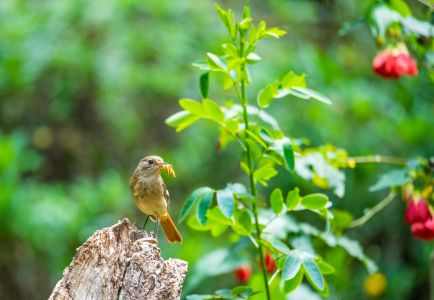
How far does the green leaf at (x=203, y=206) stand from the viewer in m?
2.47

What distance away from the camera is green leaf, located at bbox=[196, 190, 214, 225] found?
2.47 meters

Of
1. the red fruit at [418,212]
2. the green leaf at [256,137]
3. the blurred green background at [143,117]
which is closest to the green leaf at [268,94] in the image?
the green leaf at [256,137]

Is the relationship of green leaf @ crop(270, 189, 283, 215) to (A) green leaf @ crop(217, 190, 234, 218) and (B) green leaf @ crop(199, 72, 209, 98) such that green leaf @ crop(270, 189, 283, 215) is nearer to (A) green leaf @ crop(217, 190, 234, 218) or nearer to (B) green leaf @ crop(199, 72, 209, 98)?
(A) green leaf @ crop(217, 190, 234, 218)

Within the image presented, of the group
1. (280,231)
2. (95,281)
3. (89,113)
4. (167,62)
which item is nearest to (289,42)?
(167,62)

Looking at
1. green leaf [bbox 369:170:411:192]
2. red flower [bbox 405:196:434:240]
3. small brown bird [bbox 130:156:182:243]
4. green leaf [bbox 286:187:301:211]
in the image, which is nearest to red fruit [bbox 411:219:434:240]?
red flower [bbox 405:196:434:240]

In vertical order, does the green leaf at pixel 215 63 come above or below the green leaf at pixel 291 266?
above

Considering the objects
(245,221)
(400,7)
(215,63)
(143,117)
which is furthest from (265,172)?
(143,117)

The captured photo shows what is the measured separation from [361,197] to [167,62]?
6.87ft

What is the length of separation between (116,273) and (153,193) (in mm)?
602

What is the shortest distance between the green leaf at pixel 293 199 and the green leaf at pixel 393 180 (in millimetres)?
374

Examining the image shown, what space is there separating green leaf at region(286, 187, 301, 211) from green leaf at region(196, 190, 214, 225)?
0.27 m

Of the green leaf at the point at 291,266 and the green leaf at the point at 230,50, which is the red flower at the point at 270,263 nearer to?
the green leaf at the point at 291,266

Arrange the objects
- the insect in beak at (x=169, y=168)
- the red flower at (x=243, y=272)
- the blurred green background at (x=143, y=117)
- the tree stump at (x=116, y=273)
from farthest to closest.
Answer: the blurred green background at (x=143, y=117), the red flower at (x=243, y=272), the insect in beak at (x=169, y=168), the tree stump at (x=116, y=273)

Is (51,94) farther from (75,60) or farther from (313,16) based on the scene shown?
(313,16)
